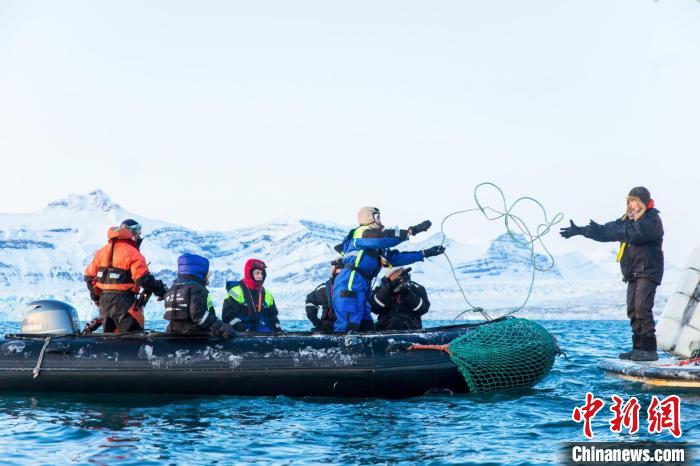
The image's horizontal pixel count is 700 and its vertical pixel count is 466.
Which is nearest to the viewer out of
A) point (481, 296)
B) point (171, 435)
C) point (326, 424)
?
point (171, 435)

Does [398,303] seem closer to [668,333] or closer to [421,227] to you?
[421,227]

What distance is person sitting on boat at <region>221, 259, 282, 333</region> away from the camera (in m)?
9.66

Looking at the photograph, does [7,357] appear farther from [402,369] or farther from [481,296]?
→ [481,296]

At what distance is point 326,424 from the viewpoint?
736 centimetres

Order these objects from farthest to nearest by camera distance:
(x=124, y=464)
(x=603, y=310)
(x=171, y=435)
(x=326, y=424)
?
(x=603, y=310) → (x=326, y=424) → (x=171, y=435) → (x=124, y=464)

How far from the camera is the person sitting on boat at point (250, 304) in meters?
9.66

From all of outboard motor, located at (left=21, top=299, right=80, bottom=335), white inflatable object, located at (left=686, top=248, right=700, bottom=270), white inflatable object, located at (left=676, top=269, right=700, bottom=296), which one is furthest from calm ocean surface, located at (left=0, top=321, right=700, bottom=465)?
white inflatable object, located at (left=686, top=248, right=700, bottom=270)

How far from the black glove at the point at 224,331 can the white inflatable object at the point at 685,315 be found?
14.6ft

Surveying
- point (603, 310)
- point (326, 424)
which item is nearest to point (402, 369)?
point (326, 424)

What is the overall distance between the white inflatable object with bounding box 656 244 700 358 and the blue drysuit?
114 inches

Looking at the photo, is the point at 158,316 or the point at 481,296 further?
the point at 481,296

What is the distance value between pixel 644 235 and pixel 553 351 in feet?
4.92

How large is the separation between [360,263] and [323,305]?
117 centimetres

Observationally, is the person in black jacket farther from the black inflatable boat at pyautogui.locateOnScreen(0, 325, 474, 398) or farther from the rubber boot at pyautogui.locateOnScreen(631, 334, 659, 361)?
the black inflatable boat at pyautogui.locateOnScreen(0, 325, 474, 398)
